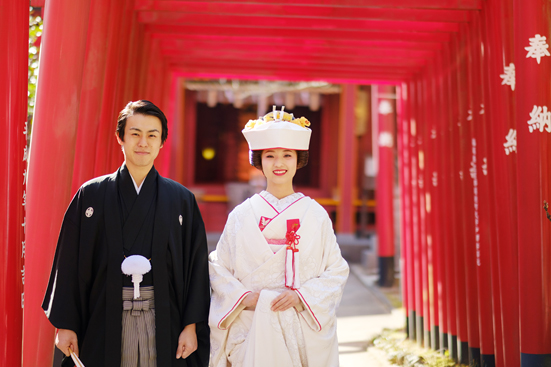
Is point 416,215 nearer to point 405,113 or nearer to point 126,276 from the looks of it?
point 405,113

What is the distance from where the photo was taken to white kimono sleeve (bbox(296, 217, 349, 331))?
2820 mm

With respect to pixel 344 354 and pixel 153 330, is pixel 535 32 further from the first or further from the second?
pixel 344 354

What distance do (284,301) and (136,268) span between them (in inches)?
32.1

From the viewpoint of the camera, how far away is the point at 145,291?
2586mm

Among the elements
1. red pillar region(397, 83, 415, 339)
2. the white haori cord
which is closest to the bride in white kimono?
the white haori cord

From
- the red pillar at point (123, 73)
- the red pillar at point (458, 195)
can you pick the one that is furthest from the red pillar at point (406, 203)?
the red pillar at point (123, 73)

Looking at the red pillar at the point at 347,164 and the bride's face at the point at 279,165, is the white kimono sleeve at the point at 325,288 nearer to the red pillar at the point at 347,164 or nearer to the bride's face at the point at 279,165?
the bride's face at the point at 279,165

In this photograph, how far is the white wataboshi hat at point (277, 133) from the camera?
2918 millimetres

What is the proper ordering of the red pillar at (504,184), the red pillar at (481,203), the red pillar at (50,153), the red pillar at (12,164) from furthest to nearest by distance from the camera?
the red pillar at (481,203) < the red pillar at (504,184) < the red pillar at (50,153) < the red pillar at (12,164)

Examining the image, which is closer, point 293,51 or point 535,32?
point 535,32

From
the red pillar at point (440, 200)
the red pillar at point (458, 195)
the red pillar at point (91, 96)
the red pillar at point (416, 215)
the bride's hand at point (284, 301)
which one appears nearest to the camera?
the bride's hand at point (284, 301)

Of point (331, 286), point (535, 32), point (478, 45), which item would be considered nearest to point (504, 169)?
point (535, 32)

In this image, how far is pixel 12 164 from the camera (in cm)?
237

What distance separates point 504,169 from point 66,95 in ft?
9.59
